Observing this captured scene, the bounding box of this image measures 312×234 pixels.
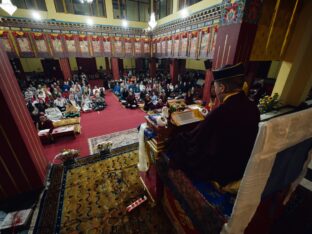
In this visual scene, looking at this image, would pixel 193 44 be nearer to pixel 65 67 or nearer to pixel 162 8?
pixel 162 8

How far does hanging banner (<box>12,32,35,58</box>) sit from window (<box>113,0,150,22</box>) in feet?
21.9

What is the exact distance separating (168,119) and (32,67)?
2139 centimetres

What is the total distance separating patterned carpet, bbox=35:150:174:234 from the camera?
2396mm

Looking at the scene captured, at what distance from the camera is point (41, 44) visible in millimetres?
9688

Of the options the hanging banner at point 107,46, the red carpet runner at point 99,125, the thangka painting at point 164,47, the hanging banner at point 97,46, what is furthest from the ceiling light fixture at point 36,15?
the thangka painting at point 164,47

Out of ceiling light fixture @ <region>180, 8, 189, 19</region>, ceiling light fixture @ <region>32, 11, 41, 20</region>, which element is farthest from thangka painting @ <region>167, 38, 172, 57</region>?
ceiling light fixture @ <region>32, 11, 41, 20</region>

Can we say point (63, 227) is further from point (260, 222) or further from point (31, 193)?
point (260, 222)

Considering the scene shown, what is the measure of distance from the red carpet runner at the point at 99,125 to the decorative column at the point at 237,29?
4.35 metres

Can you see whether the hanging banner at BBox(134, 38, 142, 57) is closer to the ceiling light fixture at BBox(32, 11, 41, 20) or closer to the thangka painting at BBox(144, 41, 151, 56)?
the thangka painting at BBox(144, 41, 151, 56)

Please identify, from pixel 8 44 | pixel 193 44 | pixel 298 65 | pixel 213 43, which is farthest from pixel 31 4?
pixel 298 65

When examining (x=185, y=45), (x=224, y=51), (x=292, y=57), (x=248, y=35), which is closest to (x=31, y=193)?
(x=224, y=51)

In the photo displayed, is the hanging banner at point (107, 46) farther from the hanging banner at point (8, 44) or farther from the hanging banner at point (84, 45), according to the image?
the hanging banner at point (8, 44)

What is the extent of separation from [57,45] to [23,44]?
186 centimetres

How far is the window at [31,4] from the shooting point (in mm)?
9430
